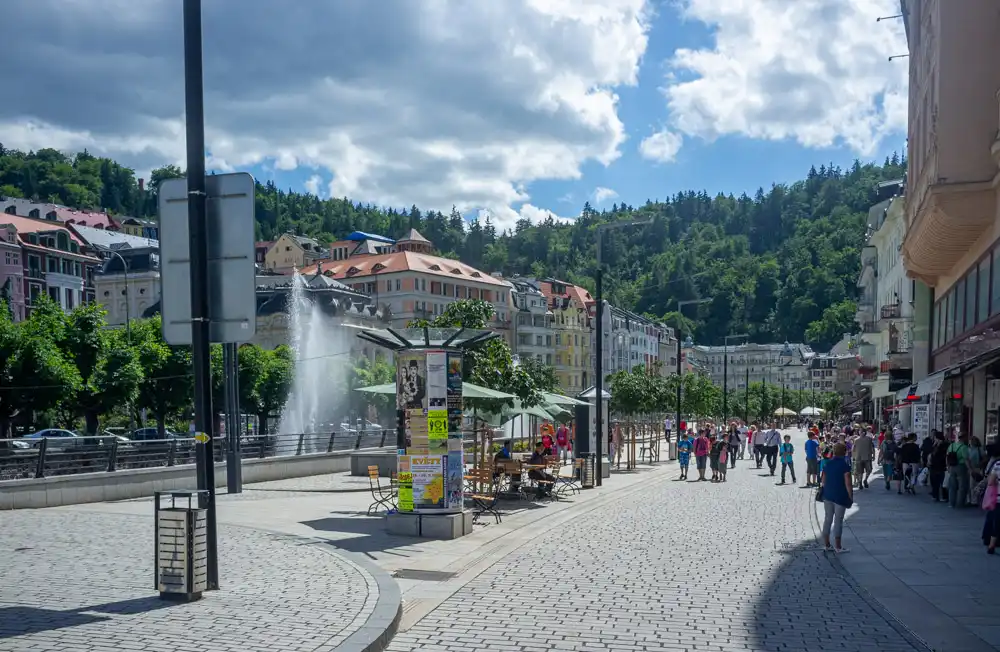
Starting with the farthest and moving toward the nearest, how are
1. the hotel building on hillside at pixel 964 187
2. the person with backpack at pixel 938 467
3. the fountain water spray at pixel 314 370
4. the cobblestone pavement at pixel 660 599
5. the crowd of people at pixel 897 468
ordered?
the fountain water spray at pixel 314 370, the person with backpack at pixel 938 467, the hotel building on hillside at pixel 964 187, the crowd of people at pixel 897 468, the cobblestone pavement at pixel 660 599

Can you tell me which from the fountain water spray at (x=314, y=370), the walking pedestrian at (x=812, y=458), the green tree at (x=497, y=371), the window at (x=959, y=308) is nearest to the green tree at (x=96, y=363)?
the fountain water spray at (x=314, y=370)

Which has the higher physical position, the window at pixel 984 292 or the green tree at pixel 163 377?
the window at pixel 984 292

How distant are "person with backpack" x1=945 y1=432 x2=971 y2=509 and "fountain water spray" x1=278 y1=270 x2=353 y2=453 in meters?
25.6

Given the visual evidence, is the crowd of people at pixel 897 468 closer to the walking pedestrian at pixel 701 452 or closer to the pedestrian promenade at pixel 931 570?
the walking pedestrian at pixel 701 452

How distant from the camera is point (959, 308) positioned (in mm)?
25922

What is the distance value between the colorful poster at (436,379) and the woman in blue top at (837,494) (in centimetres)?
569

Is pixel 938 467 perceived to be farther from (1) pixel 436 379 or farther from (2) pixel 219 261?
(2) pixel 219 261

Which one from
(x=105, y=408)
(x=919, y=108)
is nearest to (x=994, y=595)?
(x=919, y=108)

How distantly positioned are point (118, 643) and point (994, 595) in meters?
8.86

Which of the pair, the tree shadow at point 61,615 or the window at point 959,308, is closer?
the tree shadow at point 61,615

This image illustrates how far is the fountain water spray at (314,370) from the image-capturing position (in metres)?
60.7

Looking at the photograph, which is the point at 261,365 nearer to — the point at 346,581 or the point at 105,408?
the point at 105,408

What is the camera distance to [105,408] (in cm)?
4516

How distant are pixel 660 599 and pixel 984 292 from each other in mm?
15404
